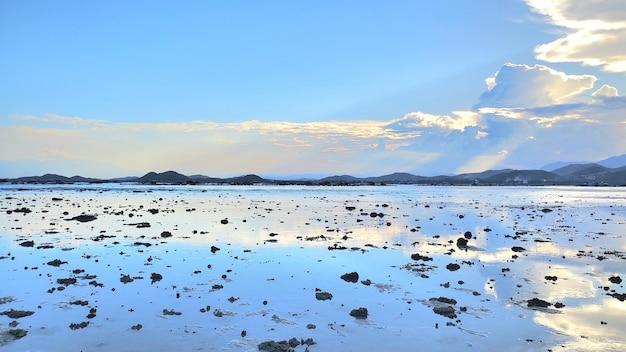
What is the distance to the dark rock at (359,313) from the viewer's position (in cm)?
1645

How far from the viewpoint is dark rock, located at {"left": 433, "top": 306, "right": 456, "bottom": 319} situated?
16.6m

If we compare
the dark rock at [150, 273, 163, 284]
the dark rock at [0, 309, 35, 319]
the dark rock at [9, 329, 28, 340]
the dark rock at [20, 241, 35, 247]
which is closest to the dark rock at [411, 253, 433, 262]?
the dark rock at [150, 273, 163, 284]

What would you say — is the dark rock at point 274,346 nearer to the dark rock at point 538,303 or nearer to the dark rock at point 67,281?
the dark rock at point 538,303

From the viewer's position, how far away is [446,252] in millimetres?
30547

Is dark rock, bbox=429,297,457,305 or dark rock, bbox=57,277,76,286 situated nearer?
dark rock, bbox=429,297,457,305

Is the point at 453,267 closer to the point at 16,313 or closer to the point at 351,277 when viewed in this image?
the point at 351,277

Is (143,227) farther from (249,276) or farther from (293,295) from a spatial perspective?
(293,295)

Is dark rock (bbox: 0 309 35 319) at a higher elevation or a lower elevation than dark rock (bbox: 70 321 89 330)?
higher

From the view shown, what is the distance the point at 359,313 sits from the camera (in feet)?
54.3

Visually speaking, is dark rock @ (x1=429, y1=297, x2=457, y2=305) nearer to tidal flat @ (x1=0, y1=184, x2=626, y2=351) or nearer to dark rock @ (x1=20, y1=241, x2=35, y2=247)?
tidal flat @ (x1=0, y1=184, x2=626, y2=351)

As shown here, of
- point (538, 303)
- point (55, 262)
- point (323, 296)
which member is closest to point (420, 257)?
point (538, 303)

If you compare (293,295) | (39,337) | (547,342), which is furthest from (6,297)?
(547,342)

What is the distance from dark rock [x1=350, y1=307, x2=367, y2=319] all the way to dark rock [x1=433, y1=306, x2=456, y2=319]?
9.87 feet

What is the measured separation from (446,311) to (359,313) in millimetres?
3527
